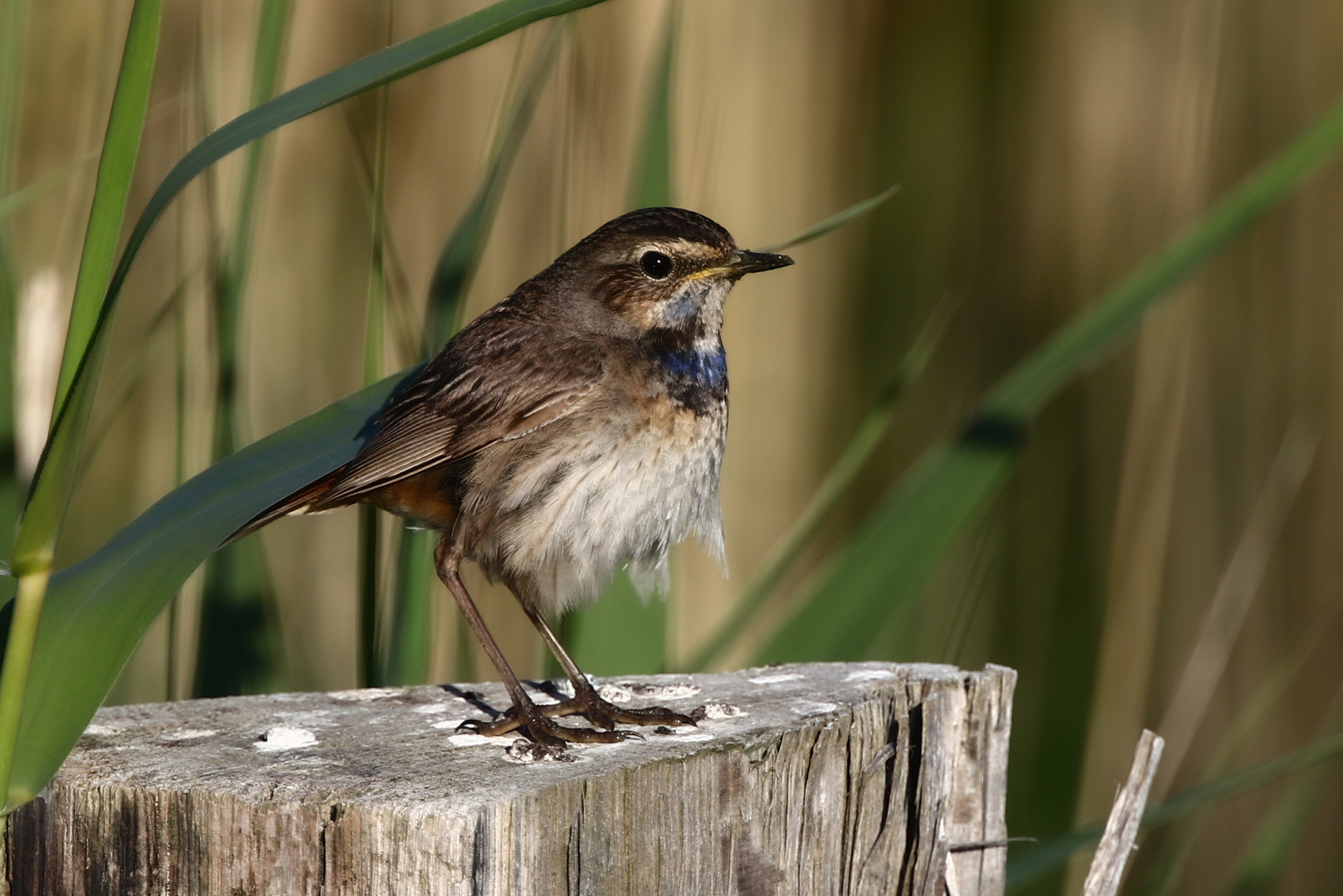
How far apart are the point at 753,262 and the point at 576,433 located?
0.54 meters

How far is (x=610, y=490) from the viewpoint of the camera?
2.73 m

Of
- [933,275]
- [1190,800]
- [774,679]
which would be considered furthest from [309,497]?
[933,275]

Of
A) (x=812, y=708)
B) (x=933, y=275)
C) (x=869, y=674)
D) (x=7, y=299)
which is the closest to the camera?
(x=812, y=708)

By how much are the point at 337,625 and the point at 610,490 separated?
2.21 metres

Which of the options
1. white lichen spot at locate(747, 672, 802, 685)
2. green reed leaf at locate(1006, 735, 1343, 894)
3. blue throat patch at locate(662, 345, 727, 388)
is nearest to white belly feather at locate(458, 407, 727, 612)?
blue throat patch at locate(662, 345, 727, 388)

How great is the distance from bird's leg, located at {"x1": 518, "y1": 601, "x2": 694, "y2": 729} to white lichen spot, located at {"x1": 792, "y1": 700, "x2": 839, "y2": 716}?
18 centimetres

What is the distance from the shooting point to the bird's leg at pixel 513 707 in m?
2.23

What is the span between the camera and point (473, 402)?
2854 mm

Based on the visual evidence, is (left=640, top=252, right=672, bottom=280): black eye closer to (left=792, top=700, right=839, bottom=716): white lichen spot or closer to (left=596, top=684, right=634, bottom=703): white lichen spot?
(left=596, top=684, right=634, bottom=703): white lichen spot

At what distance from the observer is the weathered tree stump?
1.76m

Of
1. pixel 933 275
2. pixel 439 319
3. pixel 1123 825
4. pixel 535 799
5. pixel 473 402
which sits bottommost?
pixel 1123 825

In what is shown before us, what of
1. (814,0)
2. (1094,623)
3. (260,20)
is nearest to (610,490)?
(260,20)

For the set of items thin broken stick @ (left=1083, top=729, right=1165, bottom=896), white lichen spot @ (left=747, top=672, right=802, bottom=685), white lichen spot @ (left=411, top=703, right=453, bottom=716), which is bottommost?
thin broken stick @ (left=1083, top=729, right=1165, bottom=896)

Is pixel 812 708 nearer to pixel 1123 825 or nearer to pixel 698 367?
pixel 1123 825
